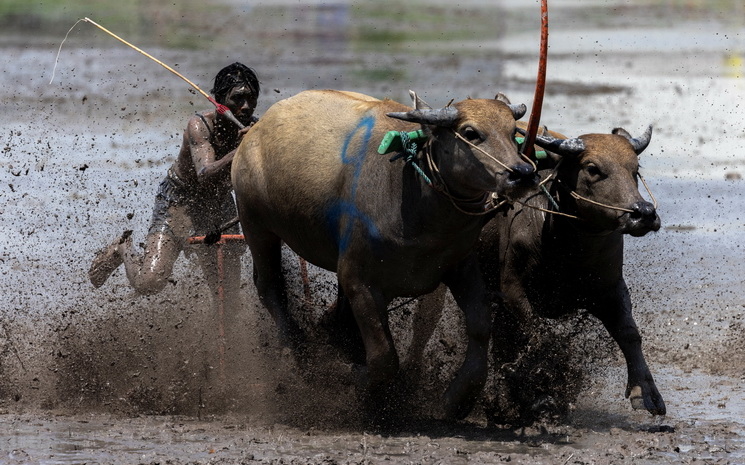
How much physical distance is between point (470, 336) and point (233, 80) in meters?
3.04

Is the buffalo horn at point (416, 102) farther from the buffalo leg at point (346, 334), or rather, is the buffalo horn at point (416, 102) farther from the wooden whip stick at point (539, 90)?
the buffalo leg at point (346, 334)

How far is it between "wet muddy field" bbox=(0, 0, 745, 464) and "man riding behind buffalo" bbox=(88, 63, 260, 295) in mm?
238

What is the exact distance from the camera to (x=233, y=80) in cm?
988

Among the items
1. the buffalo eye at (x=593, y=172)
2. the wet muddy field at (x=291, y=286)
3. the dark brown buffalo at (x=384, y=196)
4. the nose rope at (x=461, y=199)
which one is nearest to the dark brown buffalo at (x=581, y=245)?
the buffalo eye at (x=593, y=172)

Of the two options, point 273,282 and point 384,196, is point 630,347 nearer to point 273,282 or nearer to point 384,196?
point 384,196

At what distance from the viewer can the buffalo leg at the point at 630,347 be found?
8.09 m

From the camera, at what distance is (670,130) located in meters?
16.9

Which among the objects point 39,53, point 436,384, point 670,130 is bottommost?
point 436,384

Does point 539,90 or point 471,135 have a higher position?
point 539,90

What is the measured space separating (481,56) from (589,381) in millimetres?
13955

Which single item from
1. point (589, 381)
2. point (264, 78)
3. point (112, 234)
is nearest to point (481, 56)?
point (264, 78)

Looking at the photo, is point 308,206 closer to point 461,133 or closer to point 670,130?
point 461,133

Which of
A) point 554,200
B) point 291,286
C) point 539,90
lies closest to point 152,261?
point 291,286

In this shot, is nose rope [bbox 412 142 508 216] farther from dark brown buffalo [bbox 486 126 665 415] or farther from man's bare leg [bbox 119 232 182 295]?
man's bare leg [bbox 119 232 182 295]
